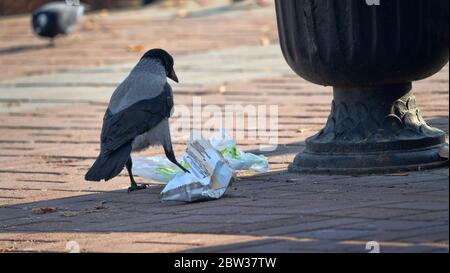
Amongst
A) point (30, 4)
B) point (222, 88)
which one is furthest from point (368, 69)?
point (30, 4)

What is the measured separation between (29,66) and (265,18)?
14.6ft

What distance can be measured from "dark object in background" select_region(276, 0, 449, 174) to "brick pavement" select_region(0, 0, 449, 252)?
0.56 feet

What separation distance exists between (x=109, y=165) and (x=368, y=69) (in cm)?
169

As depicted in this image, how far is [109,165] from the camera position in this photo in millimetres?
6832

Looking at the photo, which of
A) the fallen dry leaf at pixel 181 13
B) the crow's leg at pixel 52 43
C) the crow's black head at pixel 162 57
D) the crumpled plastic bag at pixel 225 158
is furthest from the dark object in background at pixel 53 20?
the crumpled plastic bag at pixel 225 158

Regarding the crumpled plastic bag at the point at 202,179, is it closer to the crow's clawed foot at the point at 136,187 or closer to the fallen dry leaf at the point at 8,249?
the crow's clawed foot at the point at 136,187

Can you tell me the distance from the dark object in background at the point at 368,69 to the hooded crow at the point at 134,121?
876 millimetres

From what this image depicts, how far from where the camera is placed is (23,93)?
12.0 meters

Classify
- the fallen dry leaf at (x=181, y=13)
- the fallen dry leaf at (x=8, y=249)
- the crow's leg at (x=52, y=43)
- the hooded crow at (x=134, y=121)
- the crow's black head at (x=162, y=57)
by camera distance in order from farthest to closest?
the fallen dry leaf at (x=181, y=13) < the crow's leg at (x=52, y=43) < the crow's black head at (x=162, y=57) < the hooded crow at (x=134, y=121) < the fallen dry leaf at (x=8, y=249)

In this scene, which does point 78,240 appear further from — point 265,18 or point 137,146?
point 265,18

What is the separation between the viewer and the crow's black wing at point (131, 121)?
691 centimetres

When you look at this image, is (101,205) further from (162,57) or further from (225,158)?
(162,57)
